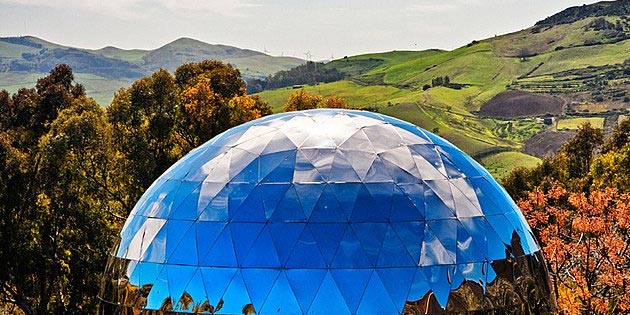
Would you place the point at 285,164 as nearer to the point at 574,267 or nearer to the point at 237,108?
the point at 574,267

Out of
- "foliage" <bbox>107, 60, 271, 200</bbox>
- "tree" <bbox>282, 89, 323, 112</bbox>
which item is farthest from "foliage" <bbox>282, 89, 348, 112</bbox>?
"foliage" <bbox>107, 60, 271, 200</bbox>

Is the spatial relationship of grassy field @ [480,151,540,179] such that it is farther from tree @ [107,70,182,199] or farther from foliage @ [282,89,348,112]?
tree @ [107,70,182,199]

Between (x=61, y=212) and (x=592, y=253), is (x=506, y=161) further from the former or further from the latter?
(x=61, y=212)

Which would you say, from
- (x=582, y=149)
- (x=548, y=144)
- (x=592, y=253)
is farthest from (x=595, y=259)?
(x=548, y=144)

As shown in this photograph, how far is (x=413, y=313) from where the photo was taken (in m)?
19.6

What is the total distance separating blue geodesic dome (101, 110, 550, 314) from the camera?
19.6 m

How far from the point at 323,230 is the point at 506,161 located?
163 m

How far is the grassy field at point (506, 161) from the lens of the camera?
16962 centimetres

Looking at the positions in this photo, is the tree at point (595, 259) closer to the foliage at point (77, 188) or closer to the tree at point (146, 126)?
the tree at point (146, 126)

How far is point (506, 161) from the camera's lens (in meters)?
178

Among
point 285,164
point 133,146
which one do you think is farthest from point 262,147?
point 133,146

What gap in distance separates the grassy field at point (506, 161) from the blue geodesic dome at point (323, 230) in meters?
147

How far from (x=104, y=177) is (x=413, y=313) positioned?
34.8 m

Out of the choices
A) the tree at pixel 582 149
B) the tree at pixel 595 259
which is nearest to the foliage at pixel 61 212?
the tree at pixel 595 259
